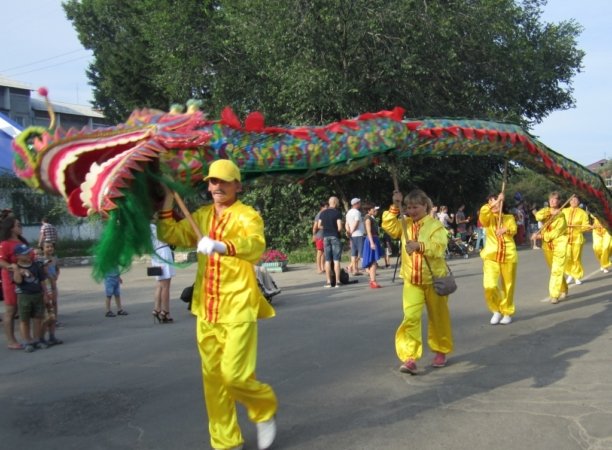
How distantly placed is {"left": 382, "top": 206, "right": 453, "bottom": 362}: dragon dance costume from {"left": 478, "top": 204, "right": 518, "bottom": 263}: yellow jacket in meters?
2.48

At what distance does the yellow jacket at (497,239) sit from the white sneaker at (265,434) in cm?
526

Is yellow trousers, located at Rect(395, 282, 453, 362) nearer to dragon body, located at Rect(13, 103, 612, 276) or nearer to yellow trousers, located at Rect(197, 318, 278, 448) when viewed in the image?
dragon body, located at Rect(13, 103, 612, 276)

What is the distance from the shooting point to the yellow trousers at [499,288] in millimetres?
8641

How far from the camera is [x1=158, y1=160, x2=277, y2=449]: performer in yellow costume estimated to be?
425cm

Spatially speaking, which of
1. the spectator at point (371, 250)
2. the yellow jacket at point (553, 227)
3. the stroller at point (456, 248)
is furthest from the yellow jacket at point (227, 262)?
the stroller at point (456, 248)

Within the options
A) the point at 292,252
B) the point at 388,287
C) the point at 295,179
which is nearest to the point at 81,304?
the point at 388,287

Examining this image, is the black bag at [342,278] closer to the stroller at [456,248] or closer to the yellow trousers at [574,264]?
the yellow trousers at [574,264]

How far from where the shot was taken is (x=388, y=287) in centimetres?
1304

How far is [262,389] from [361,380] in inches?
74.0

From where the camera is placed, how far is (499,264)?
877 centimetres

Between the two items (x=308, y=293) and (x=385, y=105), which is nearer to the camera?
(x=308, y=293)

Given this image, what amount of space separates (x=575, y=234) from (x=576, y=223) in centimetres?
22

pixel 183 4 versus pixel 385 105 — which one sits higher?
pixel 183 4

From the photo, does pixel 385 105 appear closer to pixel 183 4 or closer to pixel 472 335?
pixel 183 4
